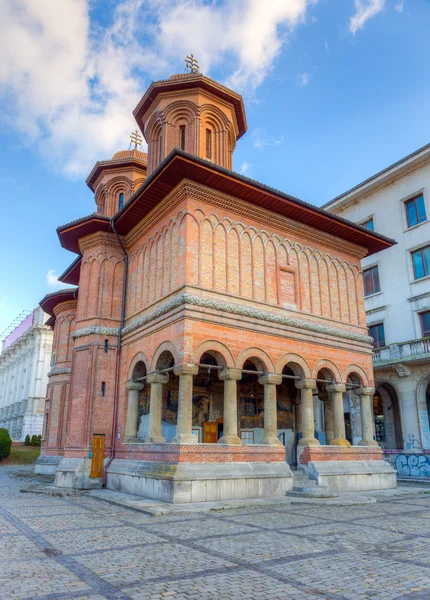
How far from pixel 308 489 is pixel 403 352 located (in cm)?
1235

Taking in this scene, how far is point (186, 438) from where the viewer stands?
43.3ft

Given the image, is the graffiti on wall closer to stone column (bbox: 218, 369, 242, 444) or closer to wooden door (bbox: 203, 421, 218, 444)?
wooden door (bbox: 203, 421, 218, 444)

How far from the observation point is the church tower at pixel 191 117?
2016 centimetres

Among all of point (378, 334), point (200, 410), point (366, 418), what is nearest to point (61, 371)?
point (200, 410)

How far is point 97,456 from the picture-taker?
1678 cm

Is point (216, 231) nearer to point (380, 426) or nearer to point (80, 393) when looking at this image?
point (80, 393)

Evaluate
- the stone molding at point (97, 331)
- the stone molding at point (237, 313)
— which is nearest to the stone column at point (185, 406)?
the stone molding at point (237, 313)

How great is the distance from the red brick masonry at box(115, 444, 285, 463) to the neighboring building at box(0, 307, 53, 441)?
42.8m

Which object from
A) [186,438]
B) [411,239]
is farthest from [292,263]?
[411,239]

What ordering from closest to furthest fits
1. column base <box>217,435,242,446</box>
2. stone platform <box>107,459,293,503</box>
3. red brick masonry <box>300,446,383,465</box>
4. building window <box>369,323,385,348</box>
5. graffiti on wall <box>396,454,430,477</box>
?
stone platform <box>107,459,293,503</box> → column base <box>217,435,242,446</box> → red brick masonry <box>300,446,383,465</box> → graffiti on wall <box>396,454,430,477</box> → building window <box>369,323,385,348</box>

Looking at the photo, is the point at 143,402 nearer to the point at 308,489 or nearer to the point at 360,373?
the point at 308,489

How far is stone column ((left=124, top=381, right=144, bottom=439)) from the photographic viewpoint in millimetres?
16894

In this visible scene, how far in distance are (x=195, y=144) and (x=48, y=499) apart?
14186mm

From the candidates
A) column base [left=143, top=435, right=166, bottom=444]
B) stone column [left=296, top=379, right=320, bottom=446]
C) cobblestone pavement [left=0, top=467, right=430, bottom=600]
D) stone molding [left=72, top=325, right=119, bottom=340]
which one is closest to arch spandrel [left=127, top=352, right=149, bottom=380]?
stone molding [left=72, top=325, right=119, bottom=340]
